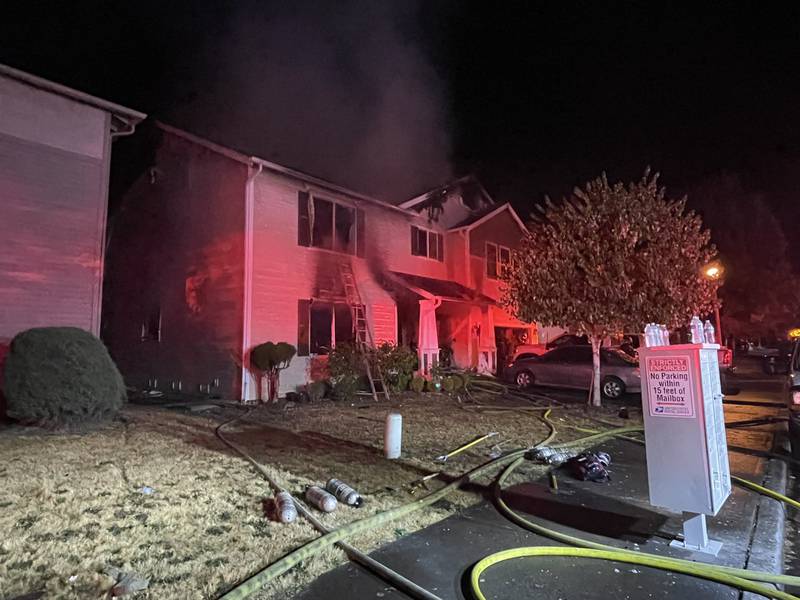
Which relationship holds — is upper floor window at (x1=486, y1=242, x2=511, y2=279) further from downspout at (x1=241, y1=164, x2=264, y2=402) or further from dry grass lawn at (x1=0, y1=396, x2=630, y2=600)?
dry grass lawn at (x1=0, y1=396, x2=630, y2=600)

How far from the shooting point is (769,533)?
13.3ft

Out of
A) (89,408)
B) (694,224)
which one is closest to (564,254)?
(694,224)

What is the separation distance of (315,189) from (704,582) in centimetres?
1256

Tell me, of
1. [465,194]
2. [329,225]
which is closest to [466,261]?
[465,194]

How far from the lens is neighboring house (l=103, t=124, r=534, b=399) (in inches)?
493

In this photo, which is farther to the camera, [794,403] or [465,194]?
[465,194]

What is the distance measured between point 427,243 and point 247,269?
771 cm

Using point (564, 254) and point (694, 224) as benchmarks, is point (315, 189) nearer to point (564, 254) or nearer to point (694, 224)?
point (564, 254)

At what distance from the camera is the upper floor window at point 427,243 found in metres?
17.5

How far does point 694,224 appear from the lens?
446 inches

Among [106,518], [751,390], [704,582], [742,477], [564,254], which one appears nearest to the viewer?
[704,582]

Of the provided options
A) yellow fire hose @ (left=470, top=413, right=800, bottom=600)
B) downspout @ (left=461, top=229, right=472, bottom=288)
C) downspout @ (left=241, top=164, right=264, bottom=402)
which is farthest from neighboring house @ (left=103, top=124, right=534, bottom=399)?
yellow fire hose @ (left=470, top=413, right=800, bottom=600)

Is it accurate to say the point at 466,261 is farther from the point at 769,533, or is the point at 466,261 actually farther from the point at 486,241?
the point at 769,533

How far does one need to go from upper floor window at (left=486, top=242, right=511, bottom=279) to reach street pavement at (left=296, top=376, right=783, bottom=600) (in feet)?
48.9
